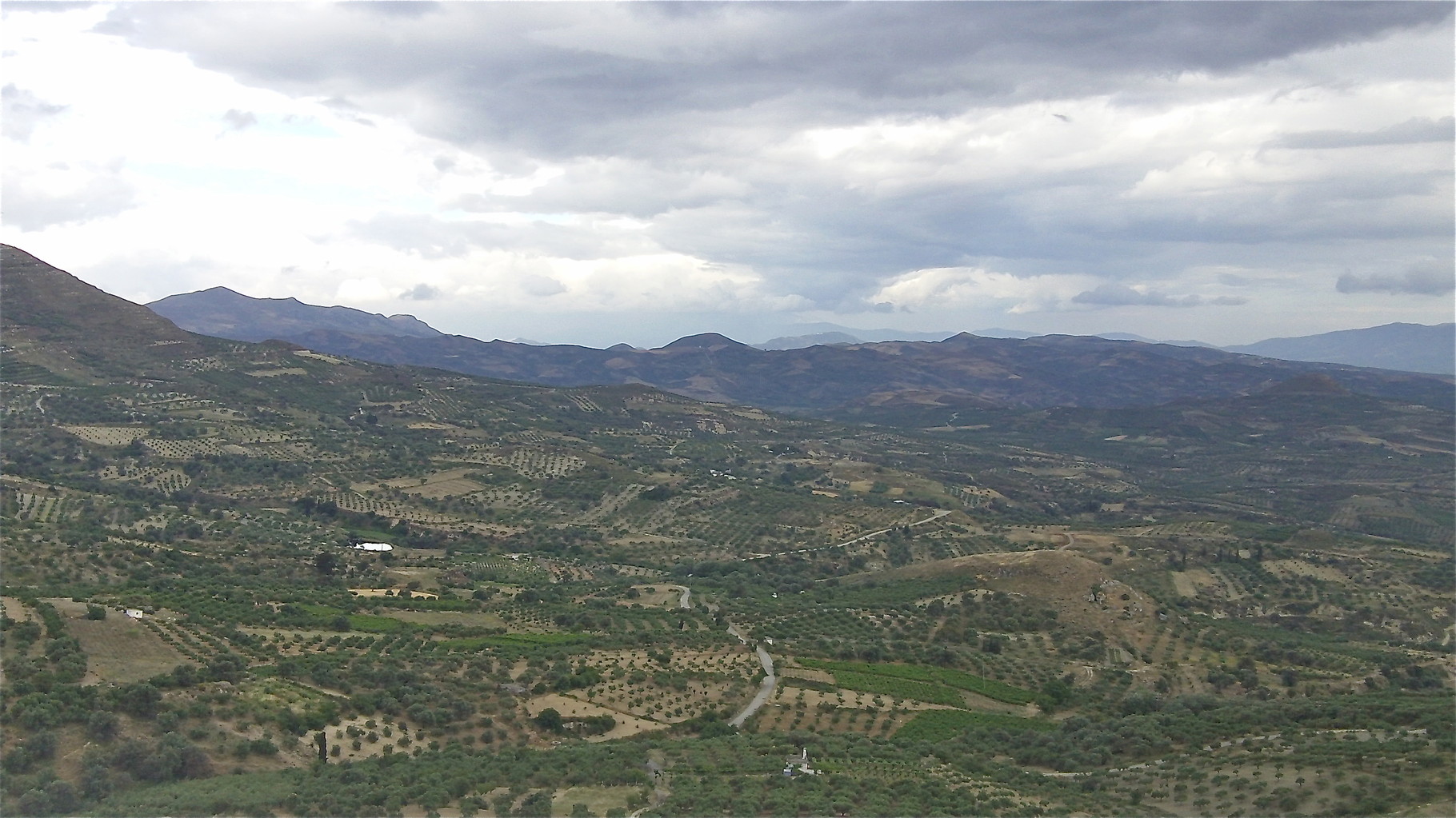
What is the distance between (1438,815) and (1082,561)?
57.8 metres

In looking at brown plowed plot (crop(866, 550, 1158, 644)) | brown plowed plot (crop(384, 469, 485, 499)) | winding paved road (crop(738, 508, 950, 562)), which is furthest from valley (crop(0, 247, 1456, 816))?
winding paved road (crop(738, 508, 950, 562))

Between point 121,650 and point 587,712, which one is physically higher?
point 121,650

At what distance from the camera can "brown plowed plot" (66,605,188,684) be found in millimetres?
45062

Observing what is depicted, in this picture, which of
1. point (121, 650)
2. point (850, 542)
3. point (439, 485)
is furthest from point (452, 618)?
point (439, 485)

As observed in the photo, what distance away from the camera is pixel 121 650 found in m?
48.0

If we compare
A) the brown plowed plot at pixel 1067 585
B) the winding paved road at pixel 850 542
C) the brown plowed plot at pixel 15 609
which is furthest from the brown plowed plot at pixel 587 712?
the winding paved road at pixel 850 542

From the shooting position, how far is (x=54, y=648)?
147 ft

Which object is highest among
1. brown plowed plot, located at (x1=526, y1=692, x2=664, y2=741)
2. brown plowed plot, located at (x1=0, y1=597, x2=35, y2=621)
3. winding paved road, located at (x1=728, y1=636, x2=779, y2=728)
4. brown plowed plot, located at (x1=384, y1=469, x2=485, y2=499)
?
brown plowed plot, located at (x1=0, y1=597, x2=35, y2=621)

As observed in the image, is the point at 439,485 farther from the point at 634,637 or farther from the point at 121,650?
the point at 121,650

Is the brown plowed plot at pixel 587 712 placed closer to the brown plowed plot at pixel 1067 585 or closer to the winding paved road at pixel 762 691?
the winding paved road at pixel 762 691

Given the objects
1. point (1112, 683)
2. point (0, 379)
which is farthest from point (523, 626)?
point (0, 379)

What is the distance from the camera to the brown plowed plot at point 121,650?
1774 inches

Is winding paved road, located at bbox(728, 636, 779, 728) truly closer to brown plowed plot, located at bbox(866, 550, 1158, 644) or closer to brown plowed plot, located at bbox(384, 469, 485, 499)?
brown plowed plot, located at bbox(866, 550, 1158, 644)

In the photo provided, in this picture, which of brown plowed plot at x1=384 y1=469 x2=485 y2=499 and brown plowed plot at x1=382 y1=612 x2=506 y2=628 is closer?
brown plowed plot at x1=382 y1=612 x2=506 y2=628
